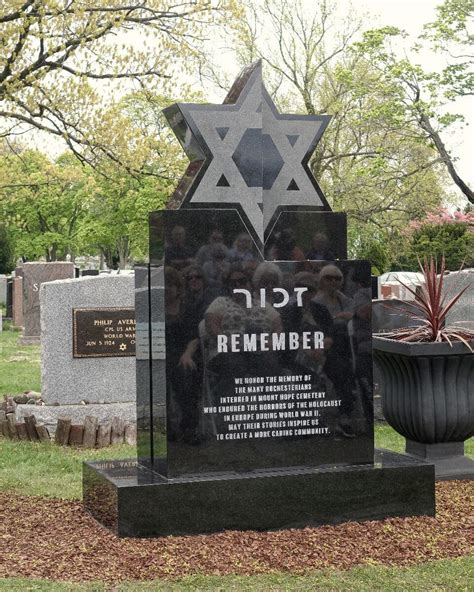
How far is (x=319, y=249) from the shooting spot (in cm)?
701

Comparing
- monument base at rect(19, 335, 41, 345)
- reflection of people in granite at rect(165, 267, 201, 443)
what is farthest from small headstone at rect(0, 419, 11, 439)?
monument base at rect(19, 335, 41, 345)

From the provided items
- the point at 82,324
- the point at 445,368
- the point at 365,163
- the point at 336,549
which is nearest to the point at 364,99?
the point at 365,163

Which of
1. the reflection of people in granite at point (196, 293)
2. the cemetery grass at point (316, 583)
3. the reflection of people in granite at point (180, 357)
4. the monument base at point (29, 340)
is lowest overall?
the cemetery grass at point (316, 583)

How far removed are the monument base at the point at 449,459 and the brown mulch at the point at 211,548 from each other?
57.9 inches

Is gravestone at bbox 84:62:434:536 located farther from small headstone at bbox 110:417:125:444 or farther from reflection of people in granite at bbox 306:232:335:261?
small headstone at bbox 110:417:125:444

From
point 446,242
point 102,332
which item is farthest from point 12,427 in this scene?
point 446,242

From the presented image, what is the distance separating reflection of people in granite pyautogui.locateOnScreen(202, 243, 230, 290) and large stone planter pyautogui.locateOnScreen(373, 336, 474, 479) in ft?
7.22

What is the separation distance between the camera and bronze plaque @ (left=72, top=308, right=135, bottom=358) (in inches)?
458

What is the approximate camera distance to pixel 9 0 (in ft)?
38.7

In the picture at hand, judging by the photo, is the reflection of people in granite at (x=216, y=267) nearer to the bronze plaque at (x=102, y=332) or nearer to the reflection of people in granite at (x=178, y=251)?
the reflection of people in granite at (x=178, y=251)

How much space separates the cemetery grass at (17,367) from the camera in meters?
15.2

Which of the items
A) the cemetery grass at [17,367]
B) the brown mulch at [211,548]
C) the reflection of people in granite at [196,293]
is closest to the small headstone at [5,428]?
the cemetery grass at [17,367]

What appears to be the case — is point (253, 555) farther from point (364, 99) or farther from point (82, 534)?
point (364, 99)

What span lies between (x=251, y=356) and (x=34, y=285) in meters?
18.6
